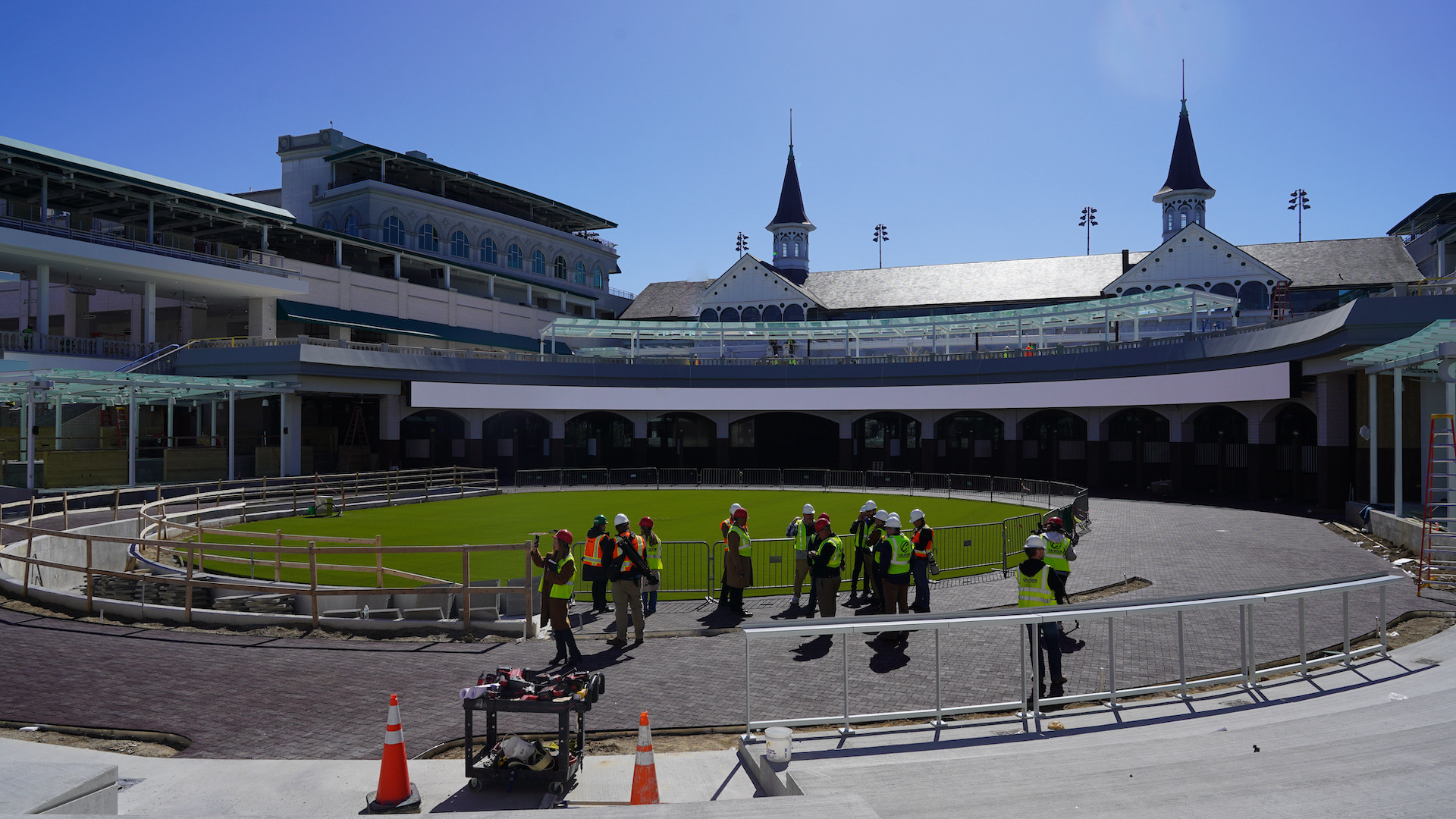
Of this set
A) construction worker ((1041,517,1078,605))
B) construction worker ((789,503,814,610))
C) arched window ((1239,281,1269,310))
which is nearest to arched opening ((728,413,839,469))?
arched window ((1239,281,1269,310))

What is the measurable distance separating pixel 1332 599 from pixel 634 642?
11.1m

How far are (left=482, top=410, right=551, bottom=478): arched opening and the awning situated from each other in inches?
203

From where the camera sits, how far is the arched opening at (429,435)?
44.3 m

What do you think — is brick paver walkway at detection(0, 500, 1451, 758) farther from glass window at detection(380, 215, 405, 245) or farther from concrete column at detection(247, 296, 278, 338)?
glass window at detection(380, 215, 405, 245)

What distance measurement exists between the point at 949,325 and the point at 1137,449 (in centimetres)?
1270

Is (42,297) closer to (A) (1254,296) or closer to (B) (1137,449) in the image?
(B) (1137,449)

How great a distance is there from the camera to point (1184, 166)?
5744cm

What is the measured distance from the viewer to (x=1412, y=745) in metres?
6.52

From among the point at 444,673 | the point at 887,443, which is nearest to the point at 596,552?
the point at 444,673

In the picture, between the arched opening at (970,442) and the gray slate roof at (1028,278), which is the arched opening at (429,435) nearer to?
the gray slate roof at (1028,278)

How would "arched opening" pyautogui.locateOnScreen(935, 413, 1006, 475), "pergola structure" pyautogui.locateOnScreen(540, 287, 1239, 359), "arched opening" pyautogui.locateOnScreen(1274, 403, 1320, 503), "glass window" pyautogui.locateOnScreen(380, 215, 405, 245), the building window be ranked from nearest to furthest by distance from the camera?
"arched opening" pyautogui.locateOnScreen(1274, 403, 1320, 503), "pergola structure" pyautogui.locateOnScreen(540, 287, 1239, 359), "arched opening" pyautogui.locateOnScreen(935, 413, 1006, 475), "glass window" pyautogui.locateOnScreen(380, 215, 405, 245), the building window

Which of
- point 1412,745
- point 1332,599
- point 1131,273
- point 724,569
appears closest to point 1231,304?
point 1131,273

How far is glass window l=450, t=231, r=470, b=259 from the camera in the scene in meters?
61.4

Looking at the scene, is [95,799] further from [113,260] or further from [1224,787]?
[113,260]
